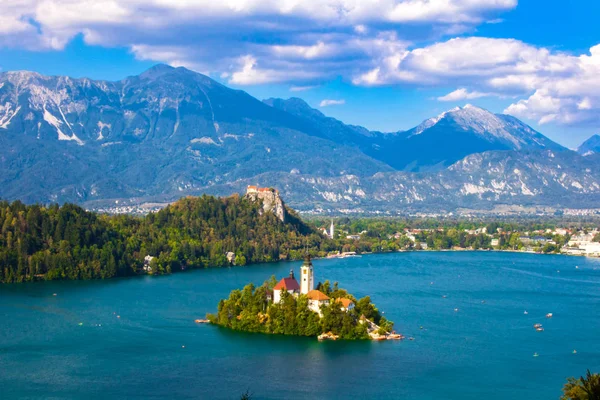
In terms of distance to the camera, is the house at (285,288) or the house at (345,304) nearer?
the house at (345,304)

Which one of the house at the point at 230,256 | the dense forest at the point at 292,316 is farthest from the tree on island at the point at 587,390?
the house at the point at 230,256

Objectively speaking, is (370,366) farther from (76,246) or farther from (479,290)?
(76,246)

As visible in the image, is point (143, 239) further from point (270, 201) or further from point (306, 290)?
point (306, 290)

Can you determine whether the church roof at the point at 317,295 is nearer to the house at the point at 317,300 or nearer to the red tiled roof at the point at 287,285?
the house at the point at 317,300

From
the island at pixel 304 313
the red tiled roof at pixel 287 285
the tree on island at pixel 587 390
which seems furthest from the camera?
the red tiled roof at pixel 287 285

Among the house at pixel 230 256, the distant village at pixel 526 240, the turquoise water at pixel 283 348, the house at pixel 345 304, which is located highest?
the distant village at pixel 526 240

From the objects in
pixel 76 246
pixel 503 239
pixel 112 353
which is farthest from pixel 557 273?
pixel 112 353

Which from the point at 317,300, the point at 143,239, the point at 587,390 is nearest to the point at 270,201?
the point at 143,239
